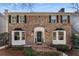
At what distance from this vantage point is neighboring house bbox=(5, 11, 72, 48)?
29.7ft

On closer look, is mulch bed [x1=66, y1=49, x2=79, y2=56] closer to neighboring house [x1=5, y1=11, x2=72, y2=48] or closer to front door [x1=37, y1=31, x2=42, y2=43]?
neighboring house [x1=5, y1=11, x2=72, y2=48]

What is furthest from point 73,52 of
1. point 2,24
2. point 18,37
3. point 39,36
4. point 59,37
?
point 2,24

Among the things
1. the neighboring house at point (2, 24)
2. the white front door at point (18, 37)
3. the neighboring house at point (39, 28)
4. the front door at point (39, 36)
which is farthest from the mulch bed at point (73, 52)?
the neighboring house at point (2, 24)

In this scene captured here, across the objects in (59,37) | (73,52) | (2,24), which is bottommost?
(73,52)

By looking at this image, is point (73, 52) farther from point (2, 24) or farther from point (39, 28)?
point (2, 24)

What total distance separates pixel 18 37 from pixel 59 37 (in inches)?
16.1

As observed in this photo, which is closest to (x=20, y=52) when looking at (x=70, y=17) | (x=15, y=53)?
(x=15, y=53)

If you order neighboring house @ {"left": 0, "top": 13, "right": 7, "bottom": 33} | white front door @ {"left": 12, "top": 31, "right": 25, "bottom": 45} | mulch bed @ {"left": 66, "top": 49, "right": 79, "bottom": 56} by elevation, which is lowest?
mulch bed @ {"left": 66, "top": 49, "right": 79, "bottom": 56}

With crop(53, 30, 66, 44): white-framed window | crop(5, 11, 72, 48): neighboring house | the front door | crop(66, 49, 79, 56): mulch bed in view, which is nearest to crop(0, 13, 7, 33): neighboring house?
crop(5, 11, 72, 48): neighboring house

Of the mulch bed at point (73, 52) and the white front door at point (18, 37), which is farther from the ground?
the white front door at point (18, 37)

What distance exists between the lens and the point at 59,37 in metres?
9.09

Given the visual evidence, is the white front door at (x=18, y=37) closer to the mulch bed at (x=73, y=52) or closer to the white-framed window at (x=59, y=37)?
the white-framed window at (x=59, y=37)

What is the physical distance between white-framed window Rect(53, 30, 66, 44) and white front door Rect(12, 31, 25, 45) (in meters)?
0.32

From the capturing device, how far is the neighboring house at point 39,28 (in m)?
9.06
